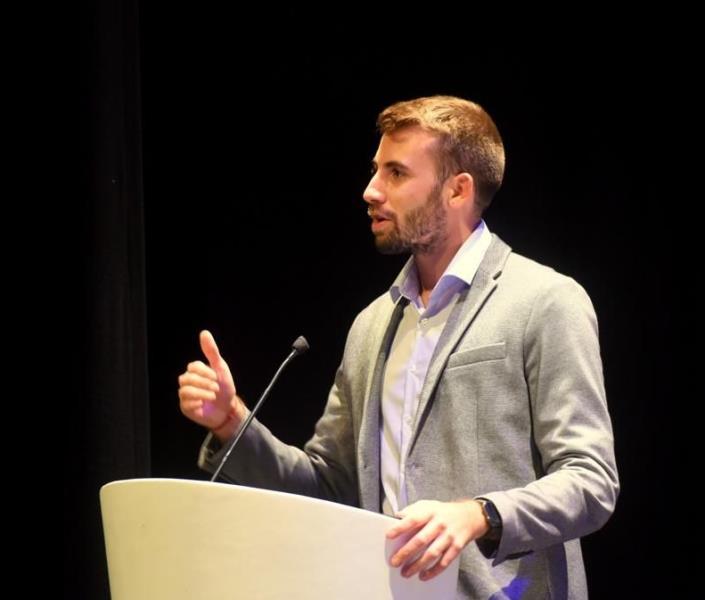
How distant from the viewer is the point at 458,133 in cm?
219

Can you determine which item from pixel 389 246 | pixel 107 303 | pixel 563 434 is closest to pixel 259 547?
pixel 563 434

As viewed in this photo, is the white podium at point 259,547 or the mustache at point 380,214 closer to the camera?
the white podium at point 259,547

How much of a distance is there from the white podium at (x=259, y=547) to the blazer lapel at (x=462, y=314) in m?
0.52

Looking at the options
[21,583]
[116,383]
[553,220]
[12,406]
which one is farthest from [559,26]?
[21,583]

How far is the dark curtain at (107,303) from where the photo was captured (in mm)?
2766

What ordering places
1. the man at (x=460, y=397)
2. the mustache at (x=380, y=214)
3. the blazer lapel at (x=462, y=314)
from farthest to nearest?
the mustache at (x=380, y=214)
the blazer lapel at (x=462, y=314)
the man at (x=460, y=397)

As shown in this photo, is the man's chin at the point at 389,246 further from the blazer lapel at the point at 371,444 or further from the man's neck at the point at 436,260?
the blazer lapel at the point at 371,444

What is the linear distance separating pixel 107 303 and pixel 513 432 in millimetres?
1321

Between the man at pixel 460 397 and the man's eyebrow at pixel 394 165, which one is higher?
the man's eyebrow at pixel 394 165

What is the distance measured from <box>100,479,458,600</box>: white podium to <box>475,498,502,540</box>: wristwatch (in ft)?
0.60

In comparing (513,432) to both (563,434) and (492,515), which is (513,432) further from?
(492,515)

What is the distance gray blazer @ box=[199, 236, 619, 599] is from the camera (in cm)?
167

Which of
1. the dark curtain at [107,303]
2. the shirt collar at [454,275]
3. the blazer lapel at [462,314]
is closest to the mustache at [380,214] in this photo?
the shirt collar at [454,275]

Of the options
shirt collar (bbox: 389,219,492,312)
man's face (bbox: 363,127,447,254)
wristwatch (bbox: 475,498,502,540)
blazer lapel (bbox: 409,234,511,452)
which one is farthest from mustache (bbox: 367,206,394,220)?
wristwatch (bbox: 475,498,502,540)
